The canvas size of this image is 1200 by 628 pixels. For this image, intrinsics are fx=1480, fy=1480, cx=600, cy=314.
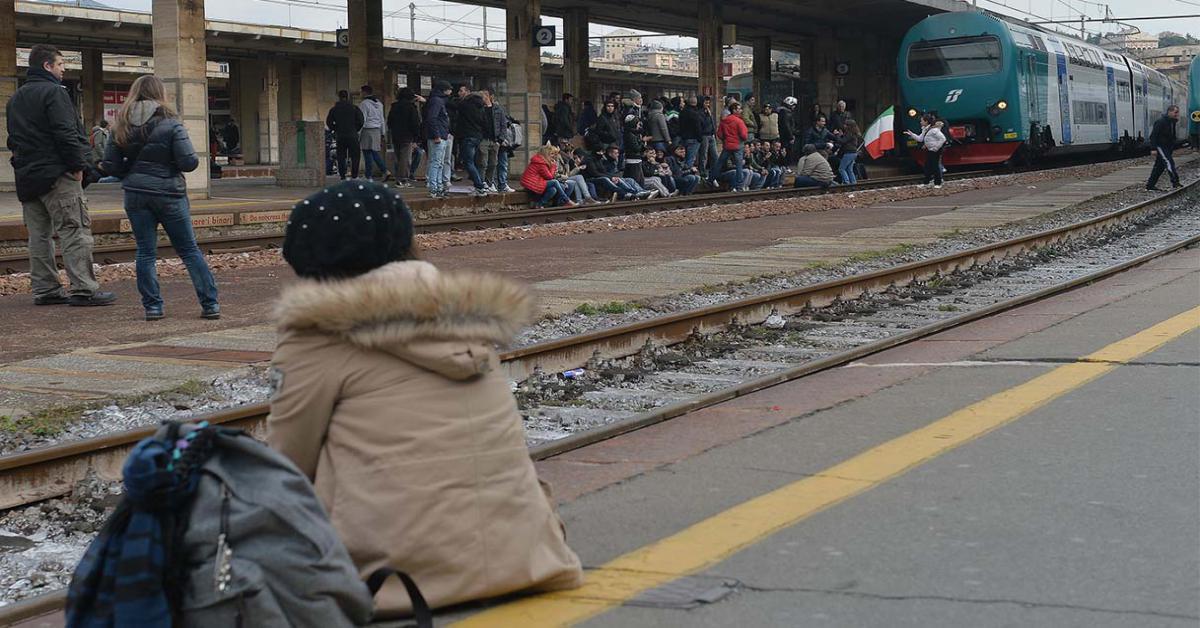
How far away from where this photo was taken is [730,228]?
18.5 m

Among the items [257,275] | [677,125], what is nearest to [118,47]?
[677,125]

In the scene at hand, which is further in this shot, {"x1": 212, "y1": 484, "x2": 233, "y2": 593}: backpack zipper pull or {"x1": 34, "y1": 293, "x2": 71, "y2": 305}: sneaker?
{"x1": 34, "y1": 293, "x2": 71, "y2": 305}: sneaker

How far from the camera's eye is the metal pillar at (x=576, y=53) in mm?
40594

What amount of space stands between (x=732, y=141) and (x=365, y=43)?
10138mm

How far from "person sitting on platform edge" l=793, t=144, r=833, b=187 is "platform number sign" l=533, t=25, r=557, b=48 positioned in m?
6.85

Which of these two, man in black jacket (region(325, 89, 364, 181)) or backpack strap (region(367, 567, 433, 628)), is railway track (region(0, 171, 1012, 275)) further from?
backpack strap (region(367, 567, 433, 628))

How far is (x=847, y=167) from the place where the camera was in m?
28.4

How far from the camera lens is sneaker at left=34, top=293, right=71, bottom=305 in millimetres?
10898

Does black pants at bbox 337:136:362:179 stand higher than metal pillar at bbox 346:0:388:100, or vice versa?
metal pillar at bbox 346:0:388:100

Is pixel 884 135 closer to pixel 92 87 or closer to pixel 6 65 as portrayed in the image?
pixel 6 65

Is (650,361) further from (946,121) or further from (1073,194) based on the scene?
(946,121)

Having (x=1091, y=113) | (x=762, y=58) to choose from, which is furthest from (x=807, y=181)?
(x=762, y=58)

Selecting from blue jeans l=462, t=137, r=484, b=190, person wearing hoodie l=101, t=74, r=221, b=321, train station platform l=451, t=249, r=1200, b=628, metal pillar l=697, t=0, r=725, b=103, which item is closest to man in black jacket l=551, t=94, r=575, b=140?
blue jeans l=462, t=137, r=484, b=190

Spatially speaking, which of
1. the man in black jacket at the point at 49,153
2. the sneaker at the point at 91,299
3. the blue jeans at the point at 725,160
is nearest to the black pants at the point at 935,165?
the blue jeans at the point at 725,160
